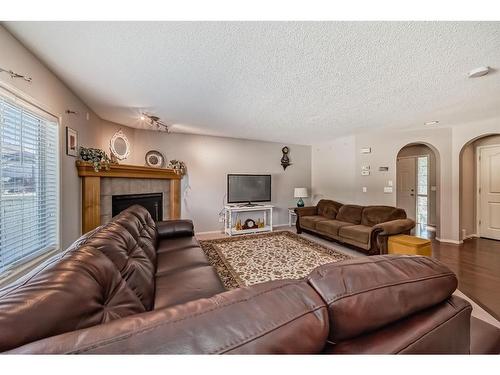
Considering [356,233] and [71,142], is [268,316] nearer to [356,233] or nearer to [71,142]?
[71,142]

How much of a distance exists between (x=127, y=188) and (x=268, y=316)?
349 cm

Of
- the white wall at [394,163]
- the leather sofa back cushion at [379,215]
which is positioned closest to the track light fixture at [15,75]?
the leather sofa back cushion at [379,215]

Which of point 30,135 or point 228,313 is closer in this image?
point 228,313

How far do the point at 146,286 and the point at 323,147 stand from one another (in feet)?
17.1

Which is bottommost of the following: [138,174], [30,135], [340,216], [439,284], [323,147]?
[340,216]

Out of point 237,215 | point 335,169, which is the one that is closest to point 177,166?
point 237,215

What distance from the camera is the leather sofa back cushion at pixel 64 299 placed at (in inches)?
20.9

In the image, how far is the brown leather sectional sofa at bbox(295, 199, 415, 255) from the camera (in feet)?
10.1

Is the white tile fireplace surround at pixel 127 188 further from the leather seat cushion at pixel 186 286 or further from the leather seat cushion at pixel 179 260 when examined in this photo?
the leather seat cushion at pixel 186 286

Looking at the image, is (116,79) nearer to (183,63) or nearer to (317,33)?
(183,63)

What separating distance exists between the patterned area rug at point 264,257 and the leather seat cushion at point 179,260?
0.58 metres

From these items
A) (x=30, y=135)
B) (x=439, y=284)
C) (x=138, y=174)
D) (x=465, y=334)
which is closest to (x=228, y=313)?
(x=439, y=284)

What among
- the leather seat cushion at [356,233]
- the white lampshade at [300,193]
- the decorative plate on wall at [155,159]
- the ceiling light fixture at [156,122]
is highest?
the ceiling light fixture at [156,122]

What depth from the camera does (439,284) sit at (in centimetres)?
68
